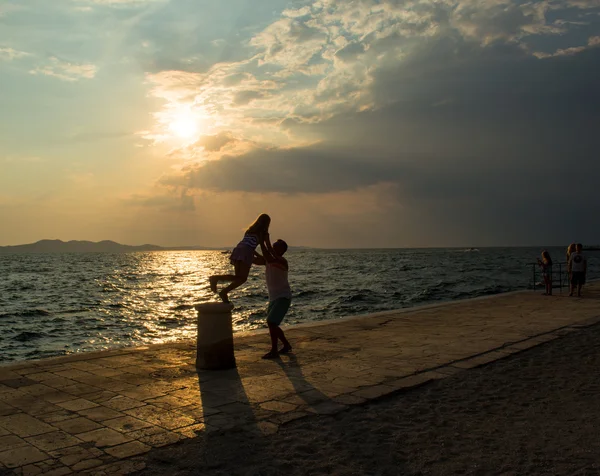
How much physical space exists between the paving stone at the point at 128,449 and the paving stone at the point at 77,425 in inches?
22.0

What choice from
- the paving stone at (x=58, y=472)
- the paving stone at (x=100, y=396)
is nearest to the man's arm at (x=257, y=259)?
the paving stone at (x=100, y=396)

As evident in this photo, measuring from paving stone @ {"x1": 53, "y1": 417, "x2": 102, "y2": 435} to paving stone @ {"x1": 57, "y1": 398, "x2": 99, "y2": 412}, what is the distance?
1.17 ft

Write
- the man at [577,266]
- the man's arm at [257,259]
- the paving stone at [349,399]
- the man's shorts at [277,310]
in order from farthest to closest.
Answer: the man at [577,266]
the man's shorts at [277,310]
the man's arm at [257,259]
the paving stone at [349,399]

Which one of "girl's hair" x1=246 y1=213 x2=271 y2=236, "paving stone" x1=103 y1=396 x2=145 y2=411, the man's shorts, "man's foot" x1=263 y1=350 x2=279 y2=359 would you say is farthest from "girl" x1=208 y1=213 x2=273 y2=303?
"paving stone" x1=103 y1=396 x2=145 y2=411

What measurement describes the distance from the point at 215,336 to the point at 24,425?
2.51m

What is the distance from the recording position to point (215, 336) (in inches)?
262

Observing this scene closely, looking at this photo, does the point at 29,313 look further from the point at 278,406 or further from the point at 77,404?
the point at 278,406

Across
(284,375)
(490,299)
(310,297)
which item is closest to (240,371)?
(284,375)

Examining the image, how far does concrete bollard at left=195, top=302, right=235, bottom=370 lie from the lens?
660 centimetres

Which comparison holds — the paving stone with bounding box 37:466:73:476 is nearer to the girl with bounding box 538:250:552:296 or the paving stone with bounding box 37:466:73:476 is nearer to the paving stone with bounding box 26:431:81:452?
the paving stone with bounding box 26:431:81:452

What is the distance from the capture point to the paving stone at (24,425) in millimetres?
4402

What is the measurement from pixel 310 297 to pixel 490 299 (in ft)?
46.2

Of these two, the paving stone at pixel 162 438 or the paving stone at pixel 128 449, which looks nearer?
the paving stone at pixel 128 449

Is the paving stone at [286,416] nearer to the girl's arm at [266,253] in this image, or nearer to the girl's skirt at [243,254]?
the girl's skirt at [243,254]
